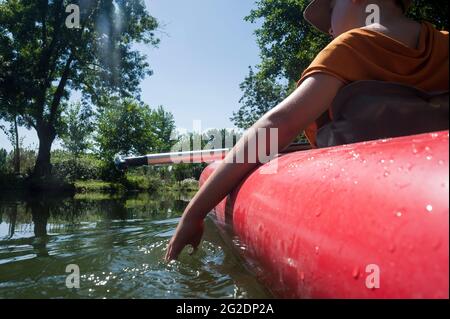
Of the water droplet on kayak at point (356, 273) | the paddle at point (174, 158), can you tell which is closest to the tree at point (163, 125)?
the paddle at point (174, 158)

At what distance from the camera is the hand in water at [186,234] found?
1.65m

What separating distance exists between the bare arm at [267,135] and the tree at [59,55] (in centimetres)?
1666

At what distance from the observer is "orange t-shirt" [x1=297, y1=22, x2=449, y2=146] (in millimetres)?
1316

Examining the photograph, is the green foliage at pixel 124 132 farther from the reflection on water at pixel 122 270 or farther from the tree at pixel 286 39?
the reflection on water at pixel 122 270

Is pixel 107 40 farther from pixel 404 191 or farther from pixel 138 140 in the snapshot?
pixel 404 191

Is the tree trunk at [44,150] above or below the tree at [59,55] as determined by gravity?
below

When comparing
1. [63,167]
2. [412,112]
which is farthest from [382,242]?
[63,167]

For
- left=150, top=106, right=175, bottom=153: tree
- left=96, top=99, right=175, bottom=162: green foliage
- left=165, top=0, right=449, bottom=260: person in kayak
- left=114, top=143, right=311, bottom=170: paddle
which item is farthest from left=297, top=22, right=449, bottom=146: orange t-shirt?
left=150, top=106, right=175, bottom=153: tree

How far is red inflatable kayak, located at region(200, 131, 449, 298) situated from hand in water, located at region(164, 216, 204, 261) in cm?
37

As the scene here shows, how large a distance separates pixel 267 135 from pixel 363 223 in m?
0.69

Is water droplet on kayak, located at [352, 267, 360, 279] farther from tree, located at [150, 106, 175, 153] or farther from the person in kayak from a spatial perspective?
tree, located at [150, 106, 175, 153]

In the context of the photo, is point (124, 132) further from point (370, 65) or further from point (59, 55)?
point (370, 65)

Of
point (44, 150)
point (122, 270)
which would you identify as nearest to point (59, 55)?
point (44, 150)
